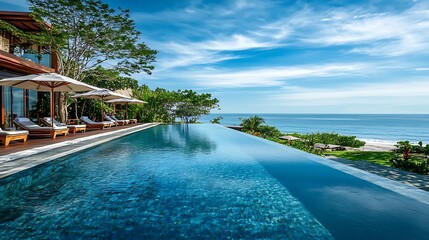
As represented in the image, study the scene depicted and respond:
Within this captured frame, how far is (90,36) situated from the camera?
47.8 ft

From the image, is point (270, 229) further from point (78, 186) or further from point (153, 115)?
point (153, 115)

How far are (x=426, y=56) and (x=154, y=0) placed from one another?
33881 mm

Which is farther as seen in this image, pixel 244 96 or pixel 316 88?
pixel 244 96

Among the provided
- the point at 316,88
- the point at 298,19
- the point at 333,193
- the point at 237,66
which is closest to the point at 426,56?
the point at 316,88

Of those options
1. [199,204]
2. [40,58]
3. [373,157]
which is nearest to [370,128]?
[373,157]

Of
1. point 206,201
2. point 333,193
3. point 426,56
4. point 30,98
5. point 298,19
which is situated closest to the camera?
point 206,201

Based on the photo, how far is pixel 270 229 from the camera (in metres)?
3.12

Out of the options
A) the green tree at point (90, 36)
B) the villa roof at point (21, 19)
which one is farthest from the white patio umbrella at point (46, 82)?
the villa roof at point (21, 19)

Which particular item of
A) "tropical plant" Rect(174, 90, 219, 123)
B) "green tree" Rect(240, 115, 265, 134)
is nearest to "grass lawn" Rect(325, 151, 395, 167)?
"green tree" Rect(240, 115, 265, 134)

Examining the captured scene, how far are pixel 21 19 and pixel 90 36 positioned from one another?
3497 mm

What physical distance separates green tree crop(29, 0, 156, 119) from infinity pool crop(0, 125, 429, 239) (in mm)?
10346

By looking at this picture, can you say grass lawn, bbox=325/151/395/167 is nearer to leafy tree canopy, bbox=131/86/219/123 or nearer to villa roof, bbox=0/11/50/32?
villa roof, bbox=0/11/50/32

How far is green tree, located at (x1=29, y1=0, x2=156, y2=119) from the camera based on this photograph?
1345 cm

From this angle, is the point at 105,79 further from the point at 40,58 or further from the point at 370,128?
the point at 370,128
